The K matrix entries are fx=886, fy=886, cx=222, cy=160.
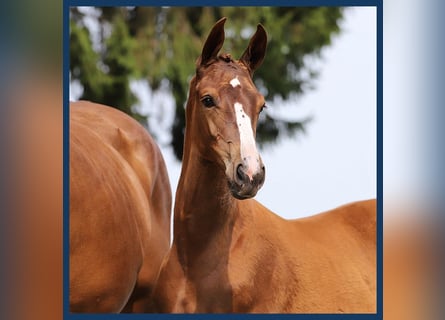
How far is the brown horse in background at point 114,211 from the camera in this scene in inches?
142

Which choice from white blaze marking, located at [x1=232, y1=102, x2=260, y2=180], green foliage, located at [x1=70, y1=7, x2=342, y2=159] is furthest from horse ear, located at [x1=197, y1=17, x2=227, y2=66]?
green foliage, located at [x1=70, y1=7, x2=342, y2=159]

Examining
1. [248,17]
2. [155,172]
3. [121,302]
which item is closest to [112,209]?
[121,302]

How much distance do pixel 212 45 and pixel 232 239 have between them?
2.68 feet

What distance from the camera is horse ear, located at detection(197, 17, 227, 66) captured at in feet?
11.5

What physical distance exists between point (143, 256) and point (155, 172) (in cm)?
56

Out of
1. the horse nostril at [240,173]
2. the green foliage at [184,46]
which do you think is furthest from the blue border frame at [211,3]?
the green foliage at [184,46]

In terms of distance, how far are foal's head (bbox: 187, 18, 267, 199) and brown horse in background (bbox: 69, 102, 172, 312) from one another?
496mm

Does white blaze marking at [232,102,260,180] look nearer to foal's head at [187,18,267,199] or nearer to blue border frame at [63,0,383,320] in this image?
foal's head at [187,18,267,199]

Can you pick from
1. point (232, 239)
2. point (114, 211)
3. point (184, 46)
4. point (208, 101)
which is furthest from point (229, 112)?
point (184, 46)

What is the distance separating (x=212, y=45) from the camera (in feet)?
11.7

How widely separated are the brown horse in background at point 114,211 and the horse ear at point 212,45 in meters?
0.67

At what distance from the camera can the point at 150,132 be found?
480 cm

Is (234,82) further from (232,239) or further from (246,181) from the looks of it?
(232,239)
